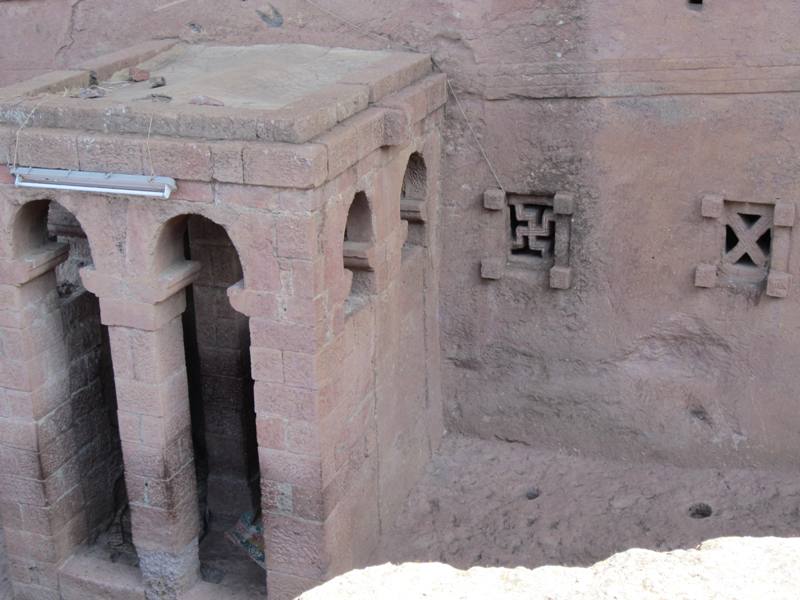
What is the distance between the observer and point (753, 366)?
796 centimetres

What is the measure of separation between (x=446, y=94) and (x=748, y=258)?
238cm

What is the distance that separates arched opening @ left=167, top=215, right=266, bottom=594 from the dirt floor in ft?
3.52

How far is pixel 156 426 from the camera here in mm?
6961

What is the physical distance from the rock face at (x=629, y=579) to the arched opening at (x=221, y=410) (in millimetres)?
4272

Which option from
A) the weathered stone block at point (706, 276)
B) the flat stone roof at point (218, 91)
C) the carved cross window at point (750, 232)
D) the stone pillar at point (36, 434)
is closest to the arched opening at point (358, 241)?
the flat stone roof at point (218, 91)

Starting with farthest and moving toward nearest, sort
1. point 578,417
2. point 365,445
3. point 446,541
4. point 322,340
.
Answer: point 578,417
point 446,541
point 365,445
point 322,340

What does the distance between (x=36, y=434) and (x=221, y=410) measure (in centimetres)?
142

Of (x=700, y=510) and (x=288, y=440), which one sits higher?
(x=288, y=440)

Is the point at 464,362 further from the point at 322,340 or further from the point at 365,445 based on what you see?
A: the point at 322,340

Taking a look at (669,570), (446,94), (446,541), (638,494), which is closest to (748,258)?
(638,494)

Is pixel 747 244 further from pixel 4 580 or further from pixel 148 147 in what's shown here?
pixel 4 580

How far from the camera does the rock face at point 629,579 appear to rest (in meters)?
3.19

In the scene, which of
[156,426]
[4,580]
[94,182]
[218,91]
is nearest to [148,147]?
[94,182]

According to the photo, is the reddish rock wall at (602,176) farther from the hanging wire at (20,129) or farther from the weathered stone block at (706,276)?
the hanging wire at (20,129)
